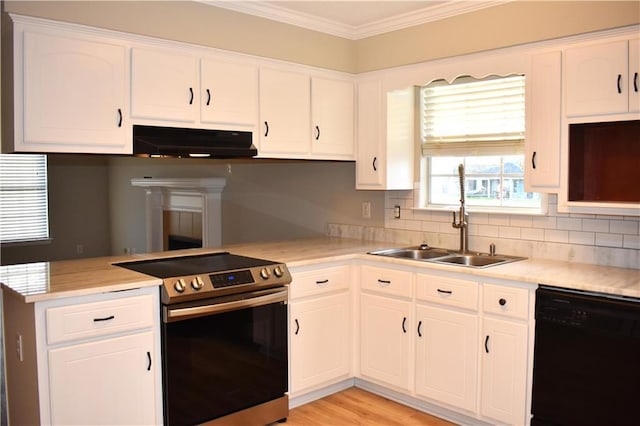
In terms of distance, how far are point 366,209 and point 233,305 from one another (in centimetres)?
166

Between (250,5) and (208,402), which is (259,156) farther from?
(208,402)

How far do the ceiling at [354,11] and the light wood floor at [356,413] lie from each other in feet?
8.10

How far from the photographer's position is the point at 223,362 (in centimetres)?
294

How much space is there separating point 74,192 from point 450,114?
593 cm

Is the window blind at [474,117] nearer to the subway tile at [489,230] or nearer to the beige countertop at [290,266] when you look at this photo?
the subway tile at [489,230]

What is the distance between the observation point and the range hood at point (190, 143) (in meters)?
3.04

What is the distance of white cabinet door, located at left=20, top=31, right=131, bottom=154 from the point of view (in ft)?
8.79

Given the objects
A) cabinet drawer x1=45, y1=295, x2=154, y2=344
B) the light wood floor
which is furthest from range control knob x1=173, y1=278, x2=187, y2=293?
the light wood floor

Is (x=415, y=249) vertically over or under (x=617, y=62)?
under

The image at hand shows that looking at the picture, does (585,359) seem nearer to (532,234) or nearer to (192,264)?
(532,234)

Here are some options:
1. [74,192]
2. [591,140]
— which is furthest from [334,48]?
[74,192]

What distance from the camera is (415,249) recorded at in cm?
385

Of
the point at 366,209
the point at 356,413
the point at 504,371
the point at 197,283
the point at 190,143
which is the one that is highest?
the point at 190,143

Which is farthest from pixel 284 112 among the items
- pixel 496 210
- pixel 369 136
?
pixel 496 210
